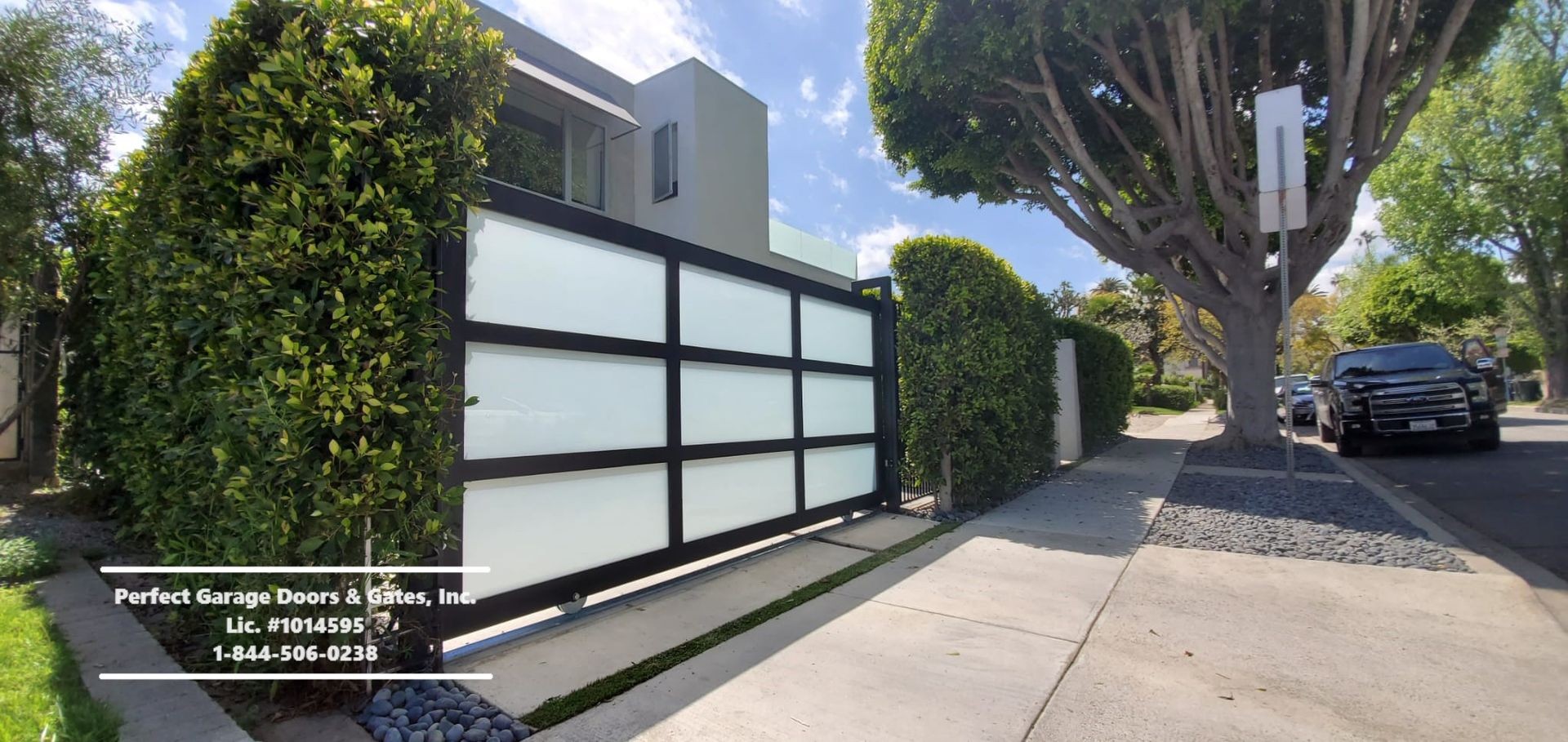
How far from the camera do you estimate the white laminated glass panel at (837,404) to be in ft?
18.9

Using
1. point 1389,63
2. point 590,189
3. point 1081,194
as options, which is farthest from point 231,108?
point 1389,63

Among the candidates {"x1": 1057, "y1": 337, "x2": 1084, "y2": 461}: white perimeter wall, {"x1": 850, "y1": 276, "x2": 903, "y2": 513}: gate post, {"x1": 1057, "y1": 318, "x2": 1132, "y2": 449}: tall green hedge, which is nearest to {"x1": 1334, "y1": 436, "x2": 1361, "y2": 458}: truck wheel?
{"x1": 1057, "y1": 318, "x2": 1132, "y2": 449}: tall green hedge

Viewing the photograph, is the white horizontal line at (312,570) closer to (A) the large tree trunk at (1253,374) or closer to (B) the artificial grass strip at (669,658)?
(B) the artificial grass strip at (669,658)

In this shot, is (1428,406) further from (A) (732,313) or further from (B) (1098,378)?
(A) (732,313)

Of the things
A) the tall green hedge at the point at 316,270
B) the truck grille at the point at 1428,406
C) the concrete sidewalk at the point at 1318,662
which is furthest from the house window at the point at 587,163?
the truck grille at the point at 1428,406

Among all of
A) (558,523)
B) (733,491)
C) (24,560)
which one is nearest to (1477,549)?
(733,491)

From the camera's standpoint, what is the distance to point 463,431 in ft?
10.1

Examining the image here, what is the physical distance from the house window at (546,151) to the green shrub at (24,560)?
20.4 ft

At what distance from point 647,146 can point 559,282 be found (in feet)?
28.6

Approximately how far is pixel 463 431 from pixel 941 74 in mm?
8394

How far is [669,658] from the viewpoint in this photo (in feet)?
10.2

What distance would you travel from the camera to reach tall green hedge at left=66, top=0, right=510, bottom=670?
2348 mm

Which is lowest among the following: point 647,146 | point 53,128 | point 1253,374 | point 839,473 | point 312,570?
point 839,473

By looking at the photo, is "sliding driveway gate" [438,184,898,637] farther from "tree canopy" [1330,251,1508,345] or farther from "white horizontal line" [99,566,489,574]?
"tree canopy" [1330,251,1508,345]
